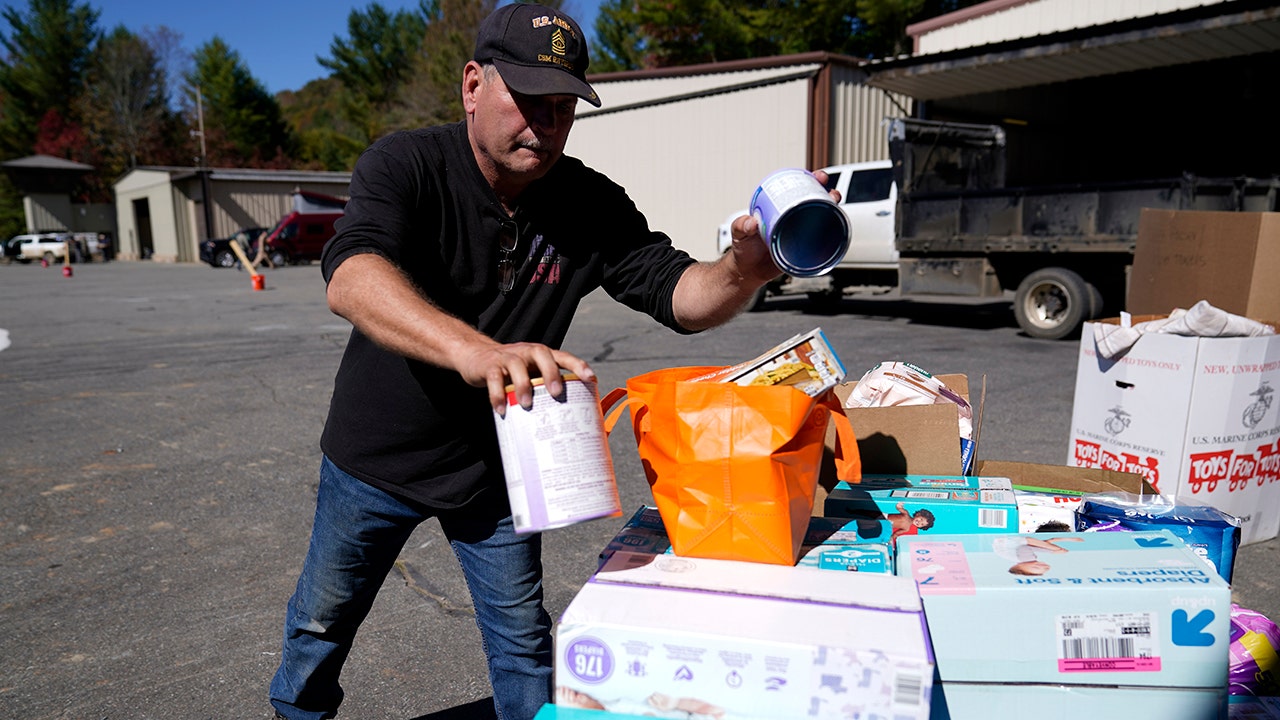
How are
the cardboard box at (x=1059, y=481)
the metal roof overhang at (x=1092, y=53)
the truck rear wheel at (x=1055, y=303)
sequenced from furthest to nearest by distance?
the metal roof overhang at (x=1092, y=53) < the truck rear wheel at (x=1055, y=303) < the cardboard box at (x=1059, y=481)

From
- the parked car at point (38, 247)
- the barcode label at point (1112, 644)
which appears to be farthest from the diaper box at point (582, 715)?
the parked car at point (38, 247)

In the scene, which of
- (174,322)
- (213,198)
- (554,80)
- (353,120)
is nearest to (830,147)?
(174,322)

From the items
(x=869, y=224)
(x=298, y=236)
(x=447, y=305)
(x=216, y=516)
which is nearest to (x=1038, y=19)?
(x=869, y=224)

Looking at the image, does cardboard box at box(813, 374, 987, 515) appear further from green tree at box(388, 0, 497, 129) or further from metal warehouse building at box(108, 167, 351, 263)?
metal warehouse building at box(108, 167, 351, 263)

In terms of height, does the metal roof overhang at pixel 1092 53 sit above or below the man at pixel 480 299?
above

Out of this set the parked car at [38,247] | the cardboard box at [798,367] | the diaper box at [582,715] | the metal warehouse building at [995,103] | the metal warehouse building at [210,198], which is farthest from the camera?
the parked car at [38,247]

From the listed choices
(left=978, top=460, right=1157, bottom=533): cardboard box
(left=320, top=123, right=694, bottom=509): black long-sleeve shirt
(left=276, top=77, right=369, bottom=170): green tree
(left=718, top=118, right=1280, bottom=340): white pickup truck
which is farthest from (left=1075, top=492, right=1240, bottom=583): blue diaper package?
(left=276, top=77, right=369, bottom=170): green tree

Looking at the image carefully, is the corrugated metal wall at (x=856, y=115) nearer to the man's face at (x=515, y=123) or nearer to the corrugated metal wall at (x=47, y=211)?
the man's face at (x=515, y=123)

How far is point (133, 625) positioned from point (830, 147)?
Result: 15430 mm

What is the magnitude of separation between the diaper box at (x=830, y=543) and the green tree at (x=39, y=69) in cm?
6856

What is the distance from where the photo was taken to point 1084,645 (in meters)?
1.39

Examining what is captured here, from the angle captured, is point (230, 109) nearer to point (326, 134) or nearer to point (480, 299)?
point (326, 134)

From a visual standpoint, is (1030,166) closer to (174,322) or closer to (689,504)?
(174,322)

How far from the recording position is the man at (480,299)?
1803 millimetres
